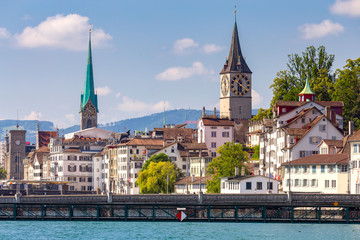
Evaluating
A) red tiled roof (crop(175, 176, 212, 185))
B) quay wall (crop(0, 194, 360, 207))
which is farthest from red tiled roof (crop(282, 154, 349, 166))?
red tiled roof (crop(175, 176, 212, 185))

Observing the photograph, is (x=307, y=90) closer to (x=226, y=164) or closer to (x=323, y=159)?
(x=226, y=164)

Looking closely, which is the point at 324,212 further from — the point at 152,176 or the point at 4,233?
the point at 152,176

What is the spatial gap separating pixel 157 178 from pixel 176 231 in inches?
2182

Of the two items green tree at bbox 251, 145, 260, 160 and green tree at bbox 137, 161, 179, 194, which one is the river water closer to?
green tree at bbox 137, 161, 179, 194

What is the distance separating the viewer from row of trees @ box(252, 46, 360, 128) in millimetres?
157375

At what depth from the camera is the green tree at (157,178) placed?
555ft

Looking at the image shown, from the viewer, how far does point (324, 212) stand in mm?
111562

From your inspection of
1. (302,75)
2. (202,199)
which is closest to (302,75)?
(302,75)

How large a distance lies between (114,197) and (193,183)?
193ft

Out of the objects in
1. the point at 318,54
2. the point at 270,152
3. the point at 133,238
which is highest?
the point at 318,54

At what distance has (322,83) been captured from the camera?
552ft

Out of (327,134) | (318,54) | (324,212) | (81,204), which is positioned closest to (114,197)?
(81,204)

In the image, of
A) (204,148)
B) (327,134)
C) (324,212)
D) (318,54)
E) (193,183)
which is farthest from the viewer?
(204,148)

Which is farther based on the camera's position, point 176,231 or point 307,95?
point 307,95
